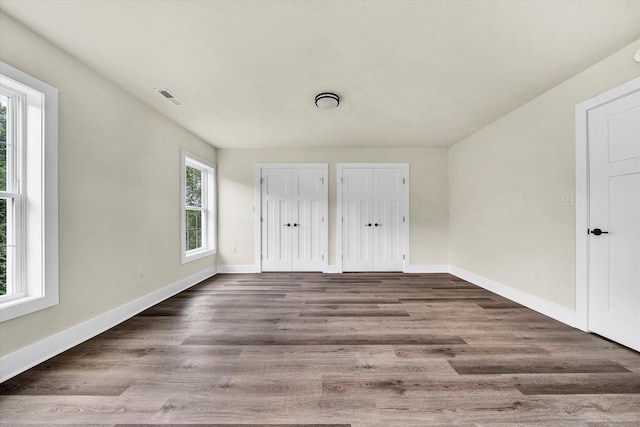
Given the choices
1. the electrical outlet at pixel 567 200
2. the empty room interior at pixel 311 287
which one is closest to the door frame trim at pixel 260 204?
the empty room interior at pixel 311 287

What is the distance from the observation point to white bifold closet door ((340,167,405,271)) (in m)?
4.99

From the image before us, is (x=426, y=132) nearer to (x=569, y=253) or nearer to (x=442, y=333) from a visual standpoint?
(x=569, y=253)

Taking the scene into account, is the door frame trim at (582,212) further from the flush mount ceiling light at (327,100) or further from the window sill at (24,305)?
the window sill at (24,305)

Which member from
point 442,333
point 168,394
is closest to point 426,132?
point 442,333

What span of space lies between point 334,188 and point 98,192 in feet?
11.3

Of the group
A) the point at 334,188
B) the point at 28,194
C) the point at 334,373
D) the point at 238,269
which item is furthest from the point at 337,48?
the point at 238,269

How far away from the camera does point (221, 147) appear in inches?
193

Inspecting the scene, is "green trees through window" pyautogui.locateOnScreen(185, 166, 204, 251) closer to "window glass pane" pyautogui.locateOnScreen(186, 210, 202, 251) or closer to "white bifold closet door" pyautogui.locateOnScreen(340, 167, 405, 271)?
"window glass pane" pyautogui.locateOnScreen(186, 210, 202, 251)

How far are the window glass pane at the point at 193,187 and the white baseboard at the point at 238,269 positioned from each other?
124 centimetres

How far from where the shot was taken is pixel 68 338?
83.0 inches

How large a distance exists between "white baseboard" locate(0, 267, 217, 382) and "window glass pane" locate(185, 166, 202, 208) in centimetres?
154

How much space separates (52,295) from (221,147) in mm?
3455

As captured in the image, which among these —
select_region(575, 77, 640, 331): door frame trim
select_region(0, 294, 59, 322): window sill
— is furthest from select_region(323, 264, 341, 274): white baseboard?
select_region(0, 294, 59, 322): window sill

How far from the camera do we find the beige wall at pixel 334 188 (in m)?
4.98
